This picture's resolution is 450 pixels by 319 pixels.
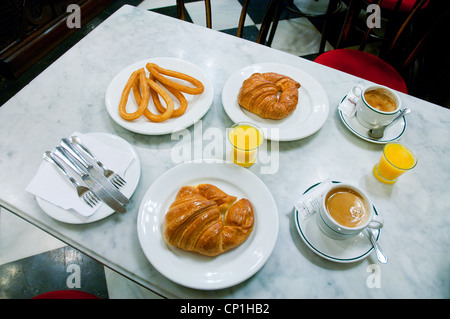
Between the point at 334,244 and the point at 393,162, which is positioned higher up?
the point at 393,162

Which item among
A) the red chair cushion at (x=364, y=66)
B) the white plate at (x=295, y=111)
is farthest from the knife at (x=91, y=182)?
the red chair cushion at (x=364, y=66)

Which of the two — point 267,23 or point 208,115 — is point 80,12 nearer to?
point 267,23

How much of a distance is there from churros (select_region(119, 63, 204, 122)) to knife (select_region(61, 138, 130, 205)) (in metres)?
0.21

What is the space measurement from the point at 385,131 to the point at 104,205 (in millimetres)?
1042

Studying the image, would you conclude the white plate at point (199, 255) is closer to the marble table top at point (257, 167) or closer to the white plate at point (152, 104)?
the marble table top at point (257, 167)

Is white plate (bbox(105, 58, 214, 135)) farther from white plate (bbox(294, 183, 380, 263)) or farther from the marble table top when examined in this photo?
white plate (bbox(294, 183, 380, 263))

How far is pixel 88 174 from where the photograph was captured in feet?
3.00

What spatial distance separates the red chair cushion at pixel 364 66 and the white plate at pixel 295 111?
556 mm

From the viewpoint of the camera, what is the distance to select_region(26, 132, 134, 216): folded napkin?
863 millimetres

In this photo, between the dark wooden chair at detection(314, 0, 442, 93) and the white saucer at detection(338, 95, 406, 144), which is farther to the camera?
the dark wooden chair at detection(314, 0, 442, 93)

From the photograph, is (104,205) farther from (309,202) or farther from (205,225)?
(309,202)

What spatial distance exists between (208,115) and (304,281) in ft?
2.27

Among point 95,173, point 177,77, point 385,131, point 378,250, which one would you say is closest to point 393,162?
point 385,131

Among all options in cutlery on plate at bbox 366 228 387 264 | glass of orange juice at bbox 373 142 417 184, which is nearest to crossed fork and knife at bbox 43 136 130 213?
cutlery on plate at bbox 366 228 387 264
